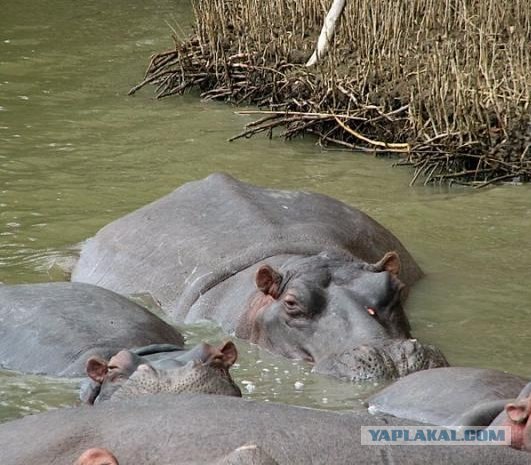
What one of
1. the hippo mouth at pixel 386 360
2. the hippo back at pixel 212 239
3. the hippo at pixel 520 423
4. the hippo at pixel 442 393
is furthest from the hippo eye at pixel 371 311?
the hippo at pixel 520 423

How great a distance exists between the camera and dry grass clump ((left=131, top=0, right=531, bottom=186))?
1019 centimetres

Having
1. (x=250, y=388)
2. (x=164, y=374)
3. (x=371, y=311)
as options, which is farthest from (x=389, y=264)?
(x=164, y=374)

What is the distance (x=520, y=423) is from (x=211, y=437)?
0.80 metres

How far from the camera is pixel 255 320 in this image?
706cm

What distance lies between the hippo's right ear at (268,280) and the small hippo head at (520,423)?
10.8 feet

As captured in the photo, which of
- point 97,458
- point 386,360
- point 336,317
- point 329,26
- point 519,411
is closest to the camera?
Answer: point 97,458

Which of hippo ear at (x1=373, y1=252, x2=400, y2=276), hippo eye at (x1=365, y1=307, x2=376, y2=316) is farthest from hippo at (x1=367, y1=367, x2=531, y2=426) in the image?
hippo ear at (x1=373, y1=252, x2=400, y2=276)

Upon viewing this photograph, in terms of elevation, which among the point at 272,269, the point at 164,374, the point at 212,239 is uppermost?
the point at 164,374

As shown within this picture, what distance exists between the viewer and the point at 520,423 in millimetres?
3650

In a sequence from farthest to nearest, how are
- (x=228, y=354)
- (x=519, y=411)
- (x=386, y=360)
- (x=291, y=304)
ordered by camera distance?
(x=291, y=304) → (x=386, y=360) → (x=228, y=354) → (x=519, y=411)

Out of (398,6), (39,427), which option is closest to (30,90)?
(398,6)

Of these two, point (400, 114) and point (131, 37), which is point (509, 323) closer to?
point (400, 114)

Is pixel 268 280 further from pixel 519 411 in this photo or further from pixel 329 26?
pixel 329 26

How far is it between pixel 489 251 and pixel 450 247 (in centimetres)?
26
